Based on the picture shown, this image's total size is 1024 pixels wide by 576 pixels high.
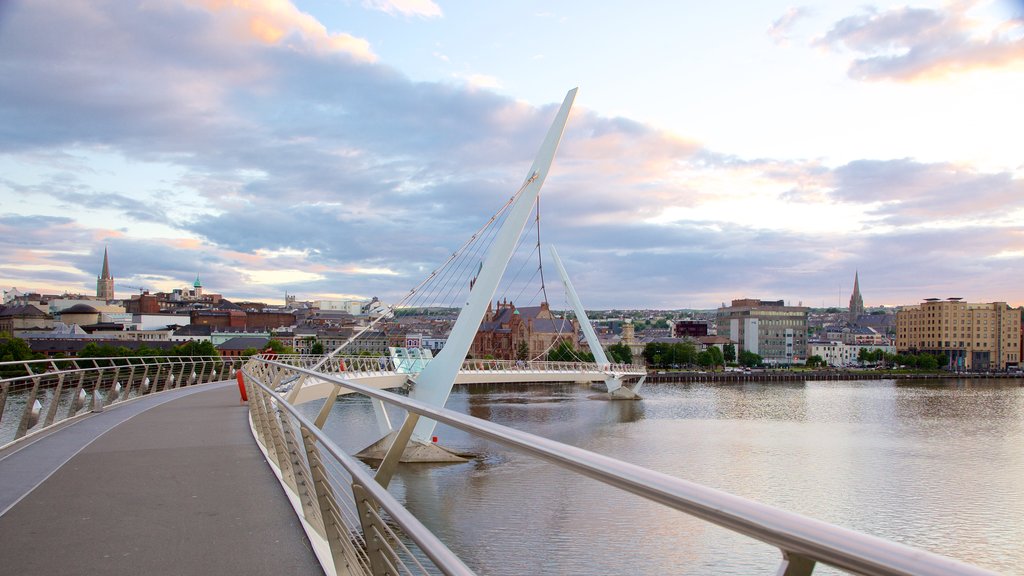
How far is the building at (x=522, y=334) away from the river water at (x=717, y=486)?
6804 cm

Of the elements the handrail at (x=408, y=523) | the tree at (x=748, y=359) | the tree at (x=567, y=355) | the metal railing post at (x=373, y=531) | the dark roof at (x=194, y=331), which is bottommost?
the tree at (x=748, y=359)

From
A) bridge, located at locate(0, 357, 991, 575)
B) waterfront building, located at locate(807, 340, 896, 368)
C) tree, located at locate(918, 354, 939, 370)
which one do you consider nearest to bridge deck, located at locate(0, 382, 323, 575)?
bridge, located at locate(0, 357, 991, 575)

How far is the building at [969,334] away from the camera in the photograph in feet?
420

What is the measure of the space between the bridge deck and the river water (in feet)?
17.8

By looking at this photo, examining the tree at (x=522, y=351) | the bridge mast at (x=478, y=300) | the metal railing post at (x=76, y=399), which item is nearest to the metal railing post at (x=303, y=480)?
the metal railing post at (x=76, y=399)

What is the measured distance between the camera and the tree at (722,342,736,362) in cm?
12594

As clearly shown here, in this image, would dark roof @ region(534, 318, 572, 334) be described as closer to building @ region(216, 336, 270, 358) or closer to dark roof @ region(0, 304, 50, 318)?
building @ region(216, 336, 270, 358)

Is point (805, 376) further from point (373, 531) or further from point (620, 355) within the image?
point (373, 531)

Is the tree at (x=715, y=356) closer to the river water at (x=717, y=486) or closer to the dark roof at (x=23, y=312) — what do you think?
the river water at (x=717, y=486)

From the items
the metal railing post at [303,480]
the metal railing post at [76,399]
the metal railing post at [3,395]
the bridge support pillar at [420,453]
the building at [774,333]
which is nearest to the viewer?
the metal railing post at [303,480]

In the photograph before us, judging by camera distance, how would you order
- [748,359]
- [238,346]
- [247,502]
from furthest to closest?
1. [748,359]
2. [238,346]
3. [247,502]

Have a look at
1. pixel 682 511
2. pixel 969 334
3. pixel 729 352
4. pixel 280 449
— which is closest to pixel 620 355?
pixel 729 352

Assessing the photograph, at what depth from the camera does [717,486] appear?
1997 cm

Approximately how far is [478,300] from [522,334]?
89151mm
